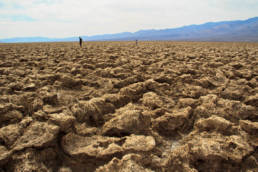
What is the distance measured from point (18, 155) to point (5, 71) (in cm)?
304

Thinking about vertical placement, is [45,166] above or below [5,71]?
below

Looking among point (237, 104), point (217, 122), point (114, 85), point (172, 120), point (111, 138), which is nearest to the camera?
point (111, 138)

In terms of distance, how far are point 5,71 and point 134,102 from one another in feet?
9.17

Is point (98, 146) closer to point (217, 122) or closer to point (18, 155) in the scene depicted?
point (18, 155)

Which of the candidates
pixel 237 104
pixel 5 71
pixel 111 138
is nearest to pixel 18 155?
pixel 111 138

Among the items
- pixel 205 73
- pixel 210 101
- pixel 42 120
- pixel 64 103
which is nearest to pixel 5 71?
pixel 64 103

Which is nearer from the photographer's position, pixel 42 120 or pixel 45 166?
pixel 45 166

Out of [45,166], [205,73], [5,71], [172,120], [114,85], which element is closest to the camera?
[45,166]

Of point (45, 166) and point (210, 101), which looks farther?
point (210, 101)

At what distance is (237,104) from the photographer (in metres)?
2.38

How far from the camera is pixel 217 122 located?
1.92 metres

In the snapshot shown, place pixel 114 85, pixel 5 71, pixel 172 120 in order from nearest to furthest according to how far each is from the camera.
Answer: pixel 172 120 → pixel 114 85 → pixel 5 71

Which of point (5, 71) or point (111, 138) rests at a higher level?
point (5, 71)

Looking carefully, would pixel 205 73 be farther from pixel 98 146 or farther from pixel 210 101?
pixel 98 146
